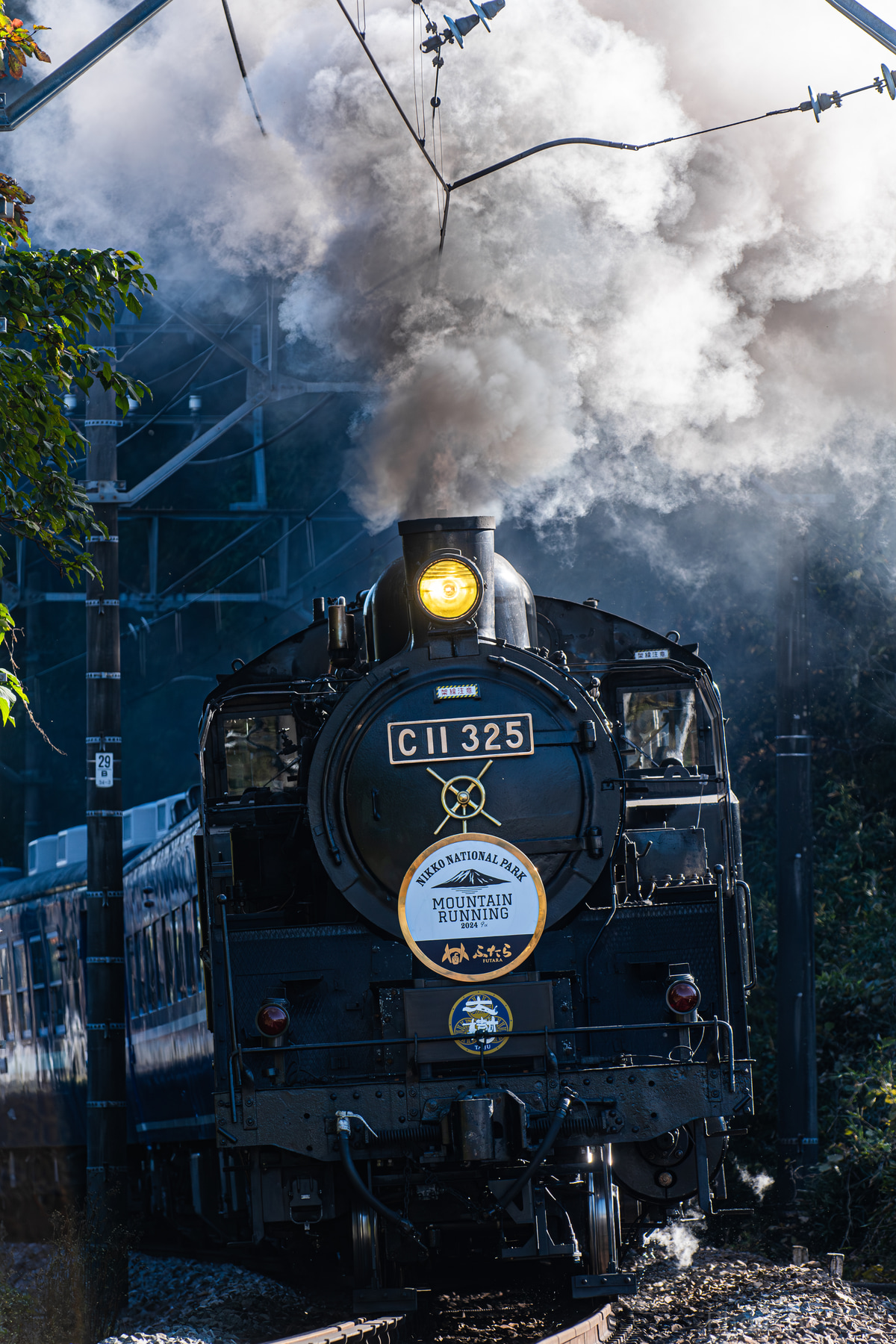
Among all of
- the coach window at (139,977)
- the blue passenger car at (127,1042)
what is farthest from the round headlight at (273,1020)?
the coach window at (139,977)

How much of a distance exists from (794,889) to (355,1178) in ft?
20.3

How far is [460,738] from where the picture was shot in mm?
6672

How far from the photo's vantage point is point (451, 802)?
21.7 feet

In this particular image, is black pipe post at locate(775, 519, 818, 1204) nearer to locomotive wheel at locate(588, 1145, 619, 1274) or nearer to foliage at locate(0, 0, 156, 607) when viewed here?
locomotive wheel at locate(588, 1145, 619, 1274)

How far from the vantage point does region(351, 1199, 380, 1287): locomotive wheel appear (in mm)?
6301

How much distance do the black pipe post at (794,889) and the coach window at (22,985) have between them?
8.02 metres

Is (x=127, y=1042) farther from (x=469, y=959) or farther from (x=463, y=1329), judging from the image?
(x=469, y=959)

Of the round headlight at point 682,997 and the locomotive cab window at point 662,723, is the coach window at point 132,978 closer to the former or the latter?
the locomotive cab window at point 662,723

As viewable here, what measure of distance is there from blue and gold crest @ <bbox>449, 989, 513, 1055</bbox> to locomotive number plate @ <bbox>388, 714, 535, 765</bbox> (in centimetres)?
103

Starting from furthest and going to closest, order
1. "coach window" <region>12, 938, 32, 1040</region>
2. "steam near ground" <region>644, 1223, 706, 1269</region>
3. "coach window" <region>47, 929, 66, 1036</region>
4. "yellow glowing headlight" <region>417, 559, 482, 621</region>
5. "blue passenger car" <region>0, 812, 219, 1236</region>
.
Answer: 1. "coach window" <region>12, 938, 32, 1040</region>
2. "coach window" <region>47, 929, 66, 1036</region>
3. "blue passenger car" <region>0, 812, 219, 1236</region>
4. "steam near ground" <region>644, 1223, 706, 1269</region>
5. "yellow glowing headlight" <region>417, 559, 482, 621</region>

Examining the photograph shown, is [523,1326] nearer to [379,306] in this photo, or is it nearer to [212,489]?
[379,306]

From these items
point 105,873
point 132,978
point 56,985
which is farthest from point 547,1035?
point 56,985

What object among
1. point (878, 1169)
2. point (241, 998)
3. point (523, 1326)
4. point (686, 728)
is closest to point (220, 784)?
point (241, 998)

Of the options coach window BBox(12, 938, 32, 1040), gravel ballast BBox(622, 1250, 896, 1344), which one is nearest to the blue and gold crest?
gravel ballast BBox(622, 1250, 896, 1344)
